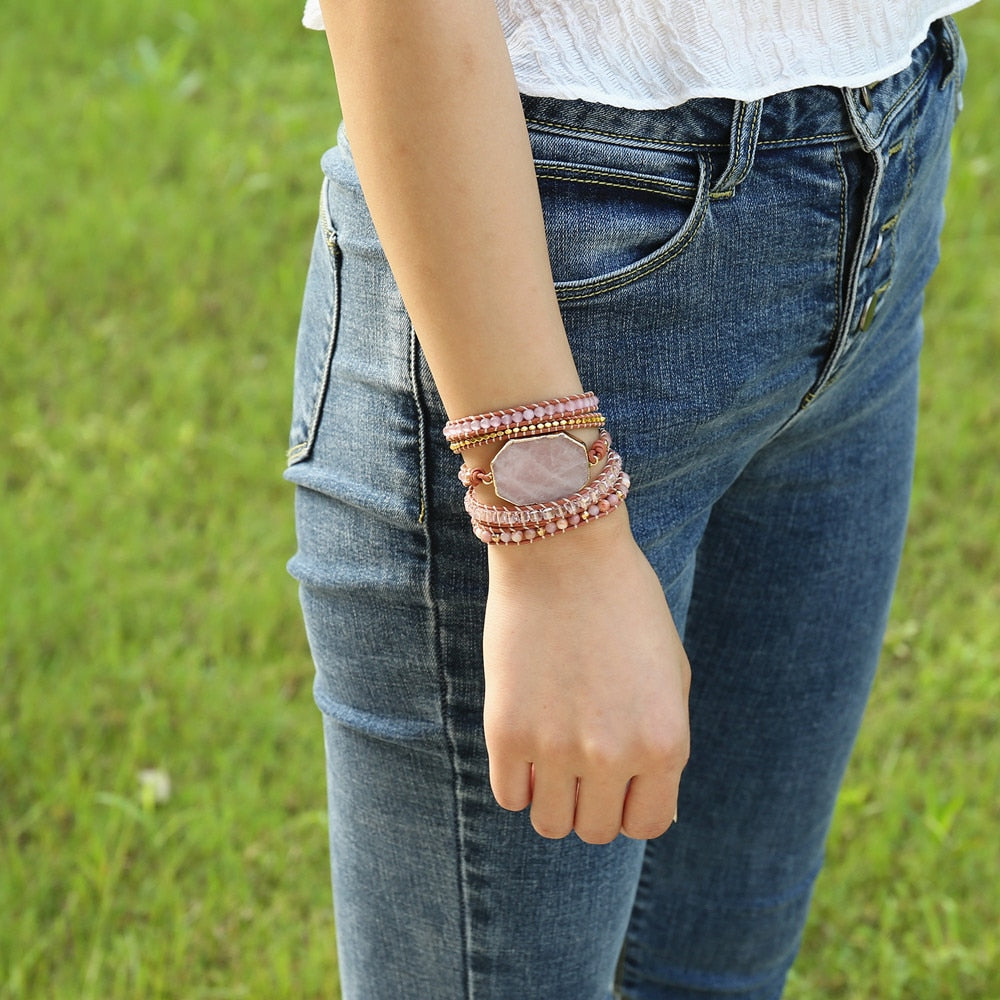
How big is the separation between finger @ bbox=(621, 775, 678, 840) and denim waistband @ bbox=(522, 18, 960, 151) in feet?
1.41

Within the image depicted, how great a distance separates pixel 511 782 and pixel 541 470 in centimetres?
22

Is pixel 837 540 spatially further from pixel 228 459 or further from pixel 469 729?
pixel 228 459

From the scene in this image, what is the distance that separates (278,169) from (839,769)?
10.3 ft

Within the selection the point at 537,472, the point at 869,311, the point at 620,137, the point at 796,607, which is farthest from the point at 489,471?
the point at 796,607

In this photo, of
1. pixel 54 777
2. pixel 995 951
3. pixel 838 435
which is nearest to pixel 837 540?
pixel 838 435

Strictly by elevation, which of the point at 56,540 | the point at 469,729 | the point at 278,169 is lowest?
the point at 56,540

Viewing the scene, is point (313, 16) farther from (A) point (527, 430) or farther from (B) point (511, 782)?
(B) point (511, 782)

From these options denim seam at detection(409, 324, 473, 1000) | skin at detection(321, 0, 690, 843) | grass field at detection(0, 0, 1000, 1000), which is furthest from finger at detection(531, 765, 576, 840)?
grass field at detection(0, 0, 1000, 1000)

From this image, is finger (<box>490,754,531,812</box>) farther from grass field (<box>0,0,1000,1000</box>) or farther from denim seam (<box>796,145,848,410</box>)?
grass field (<box>0,0,1000,1000</box>)

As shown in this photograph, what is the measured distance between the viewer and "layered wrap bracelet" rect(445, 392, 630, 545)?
2.47 feet

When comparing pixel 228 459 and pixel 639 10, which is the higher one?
pixel 639 10

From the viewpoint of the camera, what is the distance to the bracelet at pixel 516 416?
0.75 metres

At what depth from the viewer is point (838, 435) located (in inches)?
44.3

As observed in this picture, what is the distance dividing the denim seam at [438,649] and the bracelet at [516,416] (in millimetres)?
72
